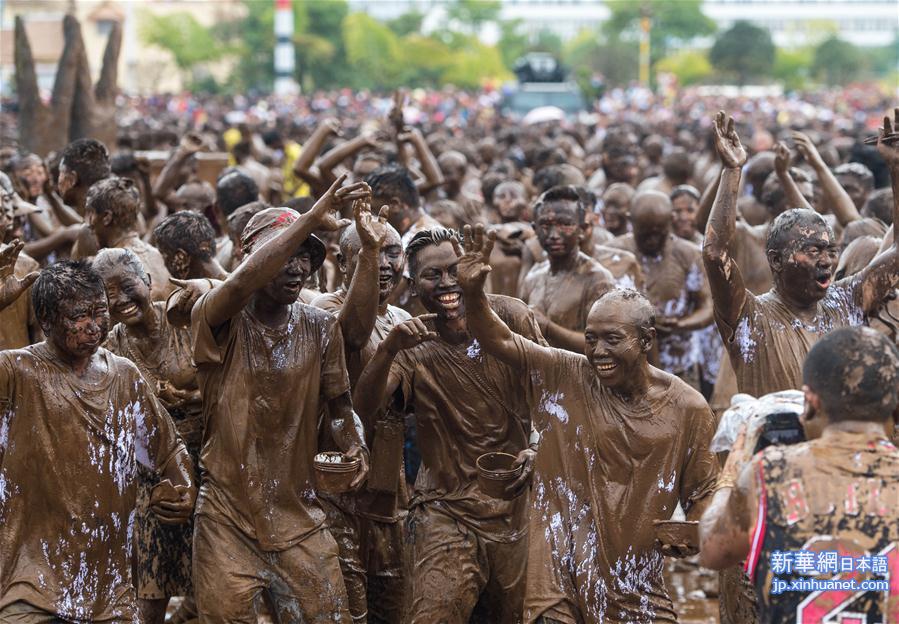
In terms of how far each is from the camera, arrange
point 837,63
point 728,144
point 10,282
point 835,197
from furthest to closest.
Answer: point 837,63 < point 835,197 < point 728,144 < point 10,282

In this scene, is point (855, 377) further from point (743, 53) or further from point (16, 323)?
point (743, 53)

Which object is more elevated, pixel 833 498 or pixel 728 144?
pixel 728 144

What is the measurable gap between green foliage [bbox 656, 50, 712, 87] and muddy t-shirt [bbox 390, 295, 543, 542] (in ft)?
270

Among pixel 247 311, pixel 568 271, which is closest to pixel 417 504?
pixel 247 311

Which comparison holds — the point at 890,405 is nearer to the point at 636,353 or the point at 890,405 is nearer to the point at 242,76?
the point at 636,353

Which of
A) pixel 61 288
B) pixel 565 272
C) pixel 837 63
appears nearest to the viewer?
pixel 61 288

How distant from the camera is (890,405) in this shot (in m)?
3.97

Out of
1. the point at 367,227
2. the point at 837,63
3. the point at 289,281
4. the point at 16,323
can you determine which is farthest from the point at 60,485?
the point at 837,63

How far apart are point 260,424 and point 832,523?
2356 mm

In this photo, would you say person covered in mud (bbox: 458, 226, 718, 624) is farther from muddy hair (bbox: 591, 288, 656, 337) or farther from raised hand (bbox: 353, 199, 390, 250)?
raised hand (bbox: 353, 199, 390, 250)

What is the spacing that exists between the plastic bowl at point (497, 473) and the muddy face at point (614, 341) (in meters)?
0.51

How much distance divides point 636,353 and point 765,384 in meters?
1.09

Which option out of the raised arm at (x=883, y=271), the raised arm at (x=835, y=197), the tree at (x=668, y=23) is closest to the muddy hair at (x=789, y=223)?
the raised arm at (x=883, y=271)

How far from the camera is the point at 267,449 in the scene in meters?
5.45
